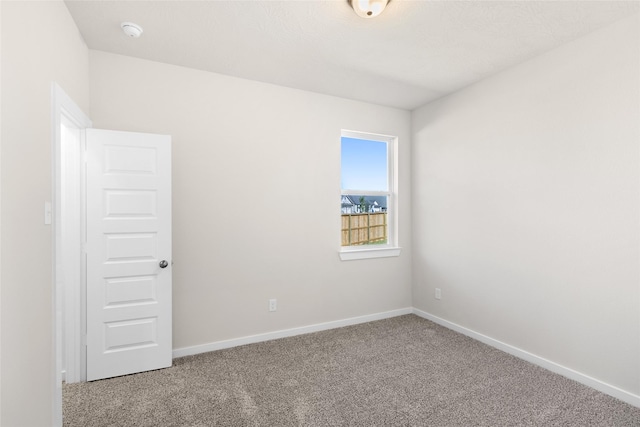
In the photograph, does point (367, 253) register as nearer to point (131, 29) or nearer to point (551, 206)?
point (551, 206)

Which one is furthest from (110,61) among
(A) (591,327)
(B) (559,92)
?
(A) (591,327)

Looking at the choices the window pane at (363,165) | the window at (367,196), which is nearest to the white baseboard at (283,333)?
the window at (367,196)

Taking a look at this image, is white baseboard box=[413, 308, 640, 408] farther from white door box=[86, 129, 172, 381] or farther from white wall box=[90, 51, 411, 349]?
white door box=[86, 129, 172, 381]

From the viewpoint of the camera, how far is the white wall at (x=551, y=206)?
220cm

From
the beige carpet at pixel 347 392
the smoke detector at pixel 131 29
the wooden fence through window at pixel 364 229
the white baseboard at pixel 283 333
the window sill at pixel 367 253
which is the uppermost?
the smoke detector at pixel 131 29

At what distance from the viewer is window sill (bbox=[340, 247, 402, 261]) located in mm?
3646

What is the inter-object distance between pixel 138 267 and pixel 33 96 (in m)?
1.44

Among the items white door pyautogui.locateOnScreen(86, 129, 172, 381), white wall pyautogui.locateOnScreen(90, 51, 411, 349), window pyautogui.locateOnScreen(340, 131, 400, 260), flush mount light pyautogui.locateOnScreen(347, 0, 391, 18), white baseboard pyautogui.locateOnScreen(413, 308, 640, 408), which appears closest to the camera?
flush mount light pyautogui.locateOnScreen(347, 0, 391, 18)

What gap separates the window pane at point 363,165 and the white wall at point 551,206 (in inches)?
27.2

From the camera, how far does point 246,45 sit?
2510 millimetres

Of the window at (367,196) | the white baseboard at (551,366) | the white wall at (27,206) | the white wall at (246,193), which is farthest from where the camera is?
the window at (367,196)

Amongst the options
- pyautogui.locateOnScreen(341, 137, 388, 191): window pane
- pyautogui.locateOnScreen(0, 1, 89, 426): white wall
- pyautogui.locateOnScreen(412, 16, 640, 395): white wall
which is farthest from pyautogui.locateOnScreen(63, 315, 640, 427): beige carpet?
pyautogui.locateOnScreen(341, 137, 388, 191): window pane

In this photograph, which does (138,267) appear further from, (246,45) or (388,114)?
(388,114)

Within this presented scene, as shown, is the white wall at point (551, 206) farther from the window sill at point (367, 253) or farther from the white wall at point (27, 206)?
the white wall at point (27, 206)
